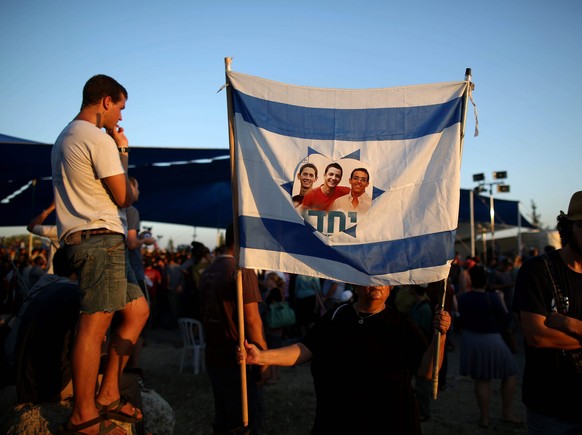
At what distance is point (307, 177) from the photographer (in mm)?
2959

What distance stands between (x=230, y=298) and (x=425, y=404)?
370cm

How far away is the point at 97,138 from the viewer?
8.45 ft

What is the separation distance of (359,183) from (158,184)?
36.4 feet

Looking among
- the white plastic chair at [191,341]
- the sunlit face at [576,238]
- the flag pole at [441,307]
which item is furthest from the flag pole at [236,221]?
the white plastic chair at [191,341]

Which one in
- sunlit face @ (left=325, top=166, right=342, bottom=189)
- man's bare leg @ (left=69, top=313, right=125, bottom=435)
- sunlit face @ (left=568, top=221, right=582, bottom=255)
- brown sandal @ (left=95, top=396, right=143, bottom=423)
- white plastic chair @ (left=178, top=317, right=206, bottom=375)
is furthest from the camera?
white plastic chair @ (left=178, top=317, right=206, bottom=375)

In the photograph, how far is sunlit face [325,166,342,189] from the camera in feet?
9.65

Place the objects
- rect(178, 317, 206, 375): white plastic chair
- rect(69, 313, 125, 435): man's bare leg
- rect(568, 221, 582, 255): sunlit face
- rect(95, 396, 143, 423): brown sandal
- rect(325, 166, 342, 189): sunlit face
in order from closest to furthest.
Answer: rect(69, 313, 125, 435): man's bare leg, rect(95, 396, 143, 423): brown sandal, rect(568, 221, 582, 255): sunlit face, rect(325, 166, 342, 189): sunlit face, rect(178, 317, 206, 375): white plastic chair

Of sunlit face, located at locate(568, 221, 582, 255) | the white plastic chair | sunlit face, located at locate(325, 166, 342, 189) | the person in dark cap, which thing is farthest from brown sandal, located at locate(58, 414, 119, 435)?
the white plastic chair

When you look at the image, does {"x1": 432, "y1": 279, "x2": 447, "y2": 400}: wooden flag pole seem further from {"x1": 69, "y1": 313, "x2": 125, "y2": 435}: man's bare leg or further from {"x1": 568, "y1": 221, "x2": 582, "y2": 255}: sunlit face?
{"x1": 69, "y1": 313, "x2": 125, "y2": 435}: man's bare leg

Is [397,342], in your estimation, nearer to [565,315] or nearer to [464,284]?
[565,315]

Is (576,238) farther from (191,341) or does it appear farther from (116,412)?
(191,341)

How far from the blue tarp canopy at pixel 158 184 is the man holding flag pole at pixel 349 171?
6.49 meters

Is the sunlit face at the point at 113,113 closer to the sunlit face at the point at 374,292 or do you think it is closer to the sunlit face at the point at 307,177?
the sunlit face at the point at 307,177

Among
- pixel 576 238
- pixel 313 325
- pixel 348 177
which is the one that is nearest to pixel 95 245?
pixel 313 325
